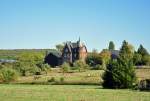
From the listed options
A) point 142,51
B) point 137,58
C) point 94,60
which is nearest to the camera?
point 137,58

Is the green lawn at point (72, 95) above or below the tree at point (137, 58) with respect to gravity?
below

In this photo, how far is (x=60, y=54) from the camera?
185875mm

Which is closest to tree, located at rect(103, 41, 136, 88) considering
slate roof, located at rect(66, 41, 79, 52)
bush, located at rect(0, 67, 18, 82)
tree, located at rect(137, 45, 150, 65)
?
bush, located at rect(0, 67, 18, 82)

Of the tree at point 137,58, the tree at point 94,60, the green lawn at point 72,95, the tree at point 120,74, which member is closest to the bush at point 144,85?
the tree at point 120,74

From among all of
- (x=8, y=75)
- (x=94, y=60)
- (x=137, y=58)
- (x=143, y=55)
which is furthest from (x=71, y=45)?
(x=8, y=75)

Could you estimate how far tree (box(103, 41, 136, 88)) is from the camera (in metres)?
68.1

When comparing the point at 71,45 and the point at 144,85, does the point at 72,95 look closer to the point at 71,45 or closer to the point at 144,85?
the point at 144,85

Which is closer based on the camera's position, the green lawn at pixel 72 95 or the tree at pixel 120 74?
the green lawn at pixel 72 95

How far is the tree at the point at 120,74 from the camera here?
2682 inches

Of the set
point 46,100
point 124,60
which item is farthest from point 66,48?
point 46,100

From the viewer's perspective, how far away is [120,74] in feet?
226

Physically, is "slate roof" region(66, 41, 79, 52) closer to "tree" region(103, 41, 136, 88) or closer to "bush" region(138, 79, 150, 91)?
"tree" region(103, 41, 136, 88)

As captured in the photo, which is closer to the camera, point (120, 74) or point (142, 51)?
point (120, 74)

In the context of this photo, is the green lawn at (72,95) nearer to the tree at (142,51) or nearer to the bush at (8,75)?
the bush at (8,75)
